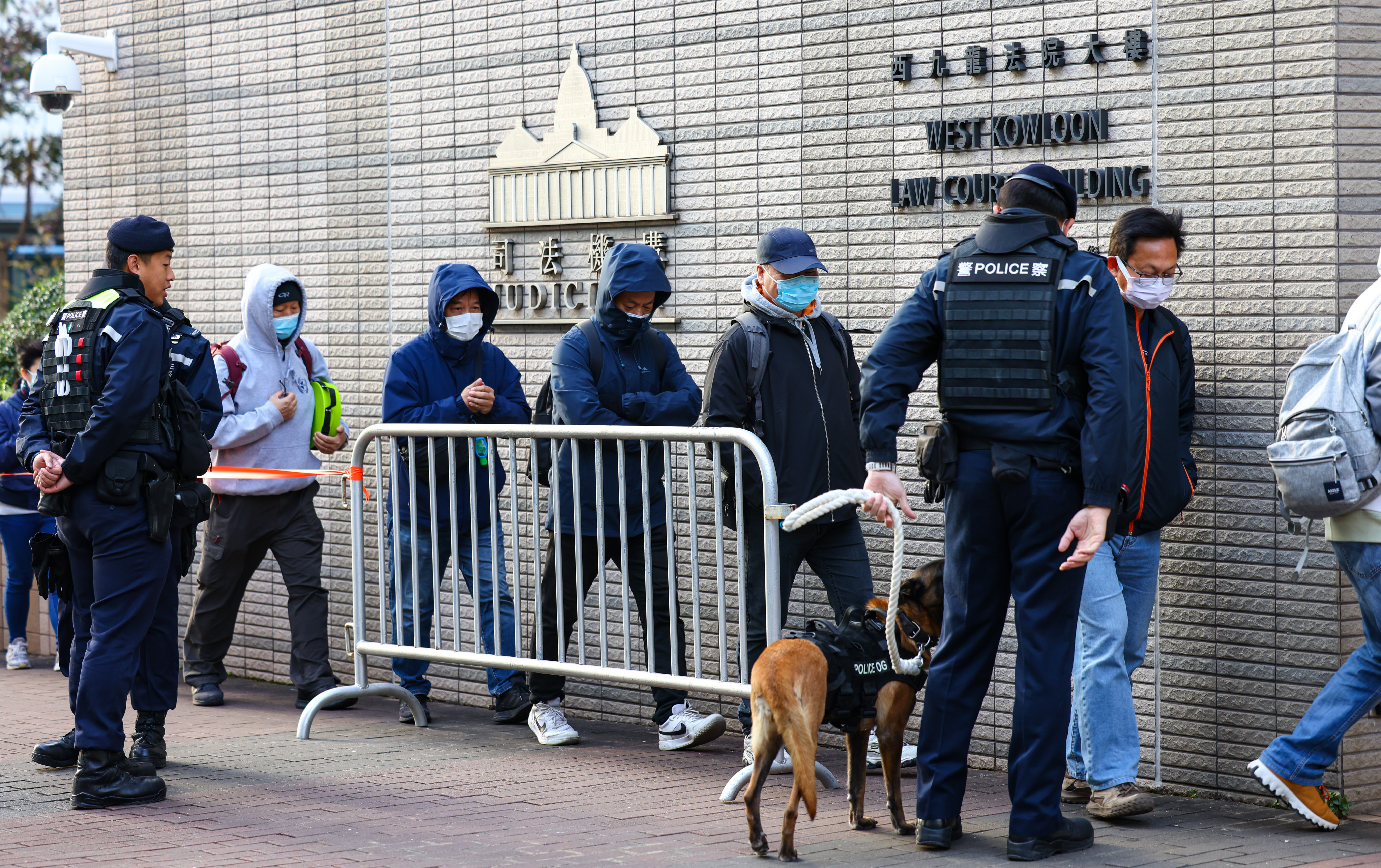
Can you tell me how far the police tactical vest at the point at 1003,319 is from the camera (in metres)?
4.70

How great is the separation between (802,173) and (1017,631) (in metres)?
2.68

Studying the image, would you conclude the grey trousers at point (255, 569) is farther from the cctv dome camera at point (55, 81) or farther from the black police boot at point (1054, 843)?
the black police boot at point (1054, 843)

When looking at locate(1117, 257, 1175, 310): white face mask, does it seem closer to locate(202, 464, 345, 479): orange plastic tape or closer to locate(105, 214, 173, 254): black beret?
locate(105, 214, 173, 254): black beret

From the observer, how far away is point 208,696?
26.7 feet

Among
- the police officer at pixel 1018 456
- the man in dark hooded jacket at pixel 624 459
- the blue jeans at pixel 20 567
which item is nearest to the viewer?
the police officer at pixel 1018 456

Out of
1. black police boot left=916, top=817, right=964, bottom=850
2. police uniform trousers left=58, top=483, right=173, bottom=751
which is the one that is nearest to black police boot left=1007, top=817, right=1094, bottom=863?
black police boot left=916, top=817, right=964, bottom=850

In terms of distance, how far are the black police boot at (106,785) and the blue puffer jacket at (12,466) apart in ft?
12.2

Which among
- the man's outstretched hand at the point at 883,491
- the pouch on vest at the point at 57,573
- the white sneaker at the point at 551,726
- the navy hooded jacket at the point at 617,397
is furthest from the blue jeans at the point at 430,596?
the man's outstretched hand at the point at 883,491

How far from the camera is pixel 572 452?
6.35 meters

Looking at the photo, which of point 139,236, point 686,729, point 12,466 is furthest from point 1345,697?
point 12,466

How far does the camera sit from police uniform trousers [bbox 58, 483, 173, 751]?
5832 millimetres

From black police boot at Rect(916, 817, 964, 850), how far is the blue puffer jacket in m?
6.27

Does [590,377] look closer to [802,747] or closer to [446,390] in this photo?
[446,390]

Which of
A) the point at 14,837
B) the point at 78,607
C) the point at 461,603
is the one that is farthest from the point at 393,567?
the point at 14,837
